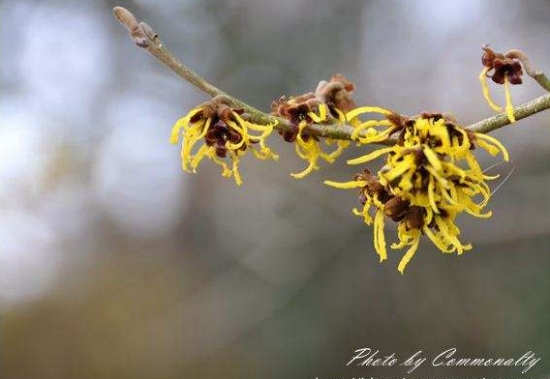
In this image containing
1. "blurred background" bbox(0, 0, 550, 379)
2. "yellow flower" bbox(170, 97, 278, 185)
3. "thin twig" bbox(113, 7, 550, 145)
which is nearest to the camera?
"thin twig" bbox(113, 7, 550, 145)

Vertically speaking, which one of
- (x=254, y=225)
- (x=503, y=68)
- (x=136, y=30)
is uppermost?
(x=254, y=225)

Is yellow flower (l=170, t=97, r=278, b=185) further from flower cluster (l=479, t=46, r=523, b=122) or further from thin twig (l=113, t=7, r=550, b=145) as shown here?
flower cluster (l=479, t=46, r=523, b=122)

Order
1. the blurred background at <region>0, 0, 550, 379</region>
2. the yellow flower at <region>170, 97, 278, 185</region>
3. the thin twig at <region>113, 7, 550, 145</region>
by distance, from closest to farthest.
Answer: the thin twig at <region>113, 7, 550, 145</region>, the yellow flower at <region>170, 97, 278, 185</region>, the blurred background at <region>0, 0, 550, 379</region>

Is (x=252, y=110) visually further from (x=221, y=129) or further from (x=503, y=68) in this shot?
(x=503, y=68)

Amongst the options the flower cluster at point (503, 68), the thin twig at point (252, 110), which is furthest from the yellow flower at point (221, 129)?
the flower cluster at point (503, 68)

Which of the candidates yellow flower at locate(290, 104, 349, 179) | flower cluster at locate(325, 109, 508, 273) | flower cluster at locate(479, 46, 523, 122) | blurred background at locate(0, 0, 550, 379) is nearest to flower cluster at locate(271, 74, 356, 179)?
yellow flower at locate(290, 104, 349, 179)

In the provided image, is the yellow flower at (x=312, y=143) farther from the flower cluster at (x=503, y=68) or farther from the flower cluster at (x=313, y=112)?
the flower cluster at (x=503, y=68)

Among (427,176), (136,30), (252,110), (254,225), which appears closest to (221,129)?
(252,110)

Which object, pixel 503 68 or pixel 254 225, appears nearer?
pixel 503 68
